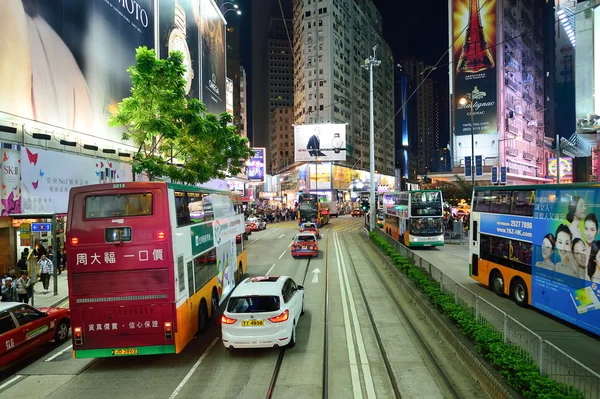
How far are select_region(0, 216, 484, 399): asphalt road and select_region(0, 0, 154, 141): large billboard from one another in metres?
10.8

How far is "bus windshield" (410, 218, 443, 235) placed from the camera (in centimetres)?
2467

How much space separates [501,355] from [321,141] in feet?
147

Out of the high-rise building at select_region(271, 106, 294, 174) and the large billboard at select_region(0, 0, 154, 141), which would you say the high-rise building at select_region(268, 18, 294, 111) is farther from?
the large billboard at select_region(0, 0, 154, 141)

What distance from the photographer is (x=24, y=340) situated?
28.0 feet

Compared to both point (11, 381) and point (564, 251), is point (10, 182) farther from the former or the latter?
point (564, 251)

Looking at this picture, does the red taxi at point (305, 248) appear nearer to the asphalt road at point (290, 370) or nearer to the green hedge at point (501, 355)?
the asphalt road at point (290, 370)

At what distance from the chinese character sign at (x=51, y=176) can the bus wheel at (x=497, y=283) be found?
16.4 m

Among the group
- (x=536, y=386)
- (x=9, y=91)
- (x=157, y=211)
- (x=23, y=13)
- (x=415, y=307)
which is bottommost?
(x=415, y=307)

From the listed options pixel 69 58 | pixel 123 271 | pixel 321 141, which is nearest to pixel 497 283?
pixel 123 271

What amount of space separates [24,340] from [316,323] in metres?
6.91

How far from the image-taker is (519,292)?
12320 mm

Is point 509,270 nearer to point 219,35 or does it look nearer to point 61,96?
point 61,96

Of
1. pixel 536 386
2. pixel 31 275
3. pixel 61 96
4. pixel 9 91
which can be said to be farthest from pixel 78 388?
pixel 61 96

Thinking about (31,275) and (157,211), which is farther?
(31,275)
